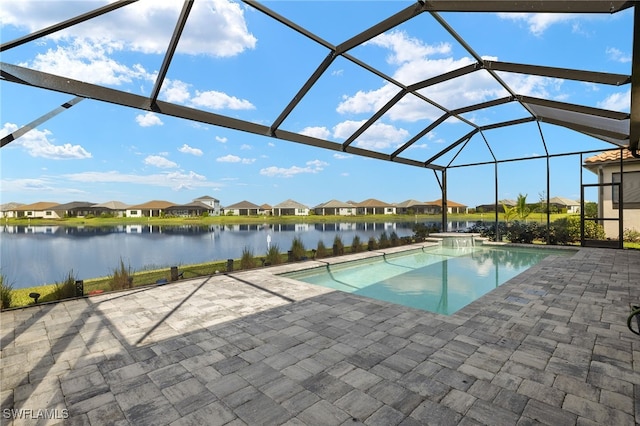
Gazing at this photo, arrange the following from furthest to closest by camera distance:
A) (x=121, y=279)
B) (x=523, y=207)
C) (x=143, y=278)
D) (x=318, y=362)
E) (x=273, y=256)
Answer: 1. (x=523, y=207)
2. (x=273, y=256)
3. (x=143, y=278)
4. (x=121, y=279)
5. (x=318, y=362)

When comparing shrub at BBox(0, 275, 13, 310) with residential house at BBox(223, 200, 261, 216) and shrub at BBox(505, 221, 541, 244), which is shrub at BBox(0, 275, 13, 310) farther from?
residential house at BBox(223, 200, 261, 216)

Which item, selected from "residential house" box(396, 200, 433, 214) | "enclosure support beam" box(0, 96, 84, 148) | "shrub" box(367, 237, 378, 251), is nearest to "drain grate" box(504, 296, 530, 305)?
"shrub" box(367, 237, 378, 251)

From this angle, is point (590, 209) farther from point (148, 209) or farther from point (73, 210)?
point (73, 210)

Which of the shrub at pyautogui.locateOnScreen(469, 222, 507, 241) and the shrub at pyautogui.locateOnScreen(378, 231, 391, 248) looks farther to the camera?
the shrub at pyautogui.locateOnScreen(469, 222, 507, 241)

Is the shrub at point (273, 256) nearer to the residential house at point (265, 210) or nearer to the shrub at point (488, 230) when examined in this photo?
the shrub at point (488, 230)

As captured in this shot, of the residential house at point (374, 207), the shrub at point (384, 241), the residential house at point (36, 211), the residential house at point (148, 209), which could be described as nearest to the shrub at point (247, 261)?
the shrub at point (384, 241)

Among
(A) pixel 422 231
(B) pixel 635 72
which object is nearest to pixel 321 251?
(A) pixel 422 231
